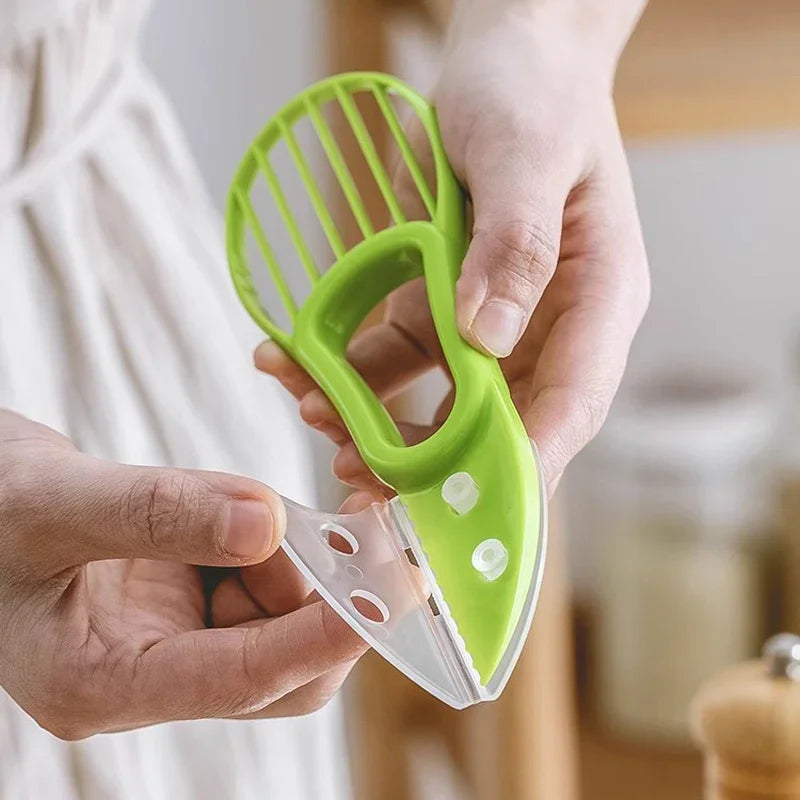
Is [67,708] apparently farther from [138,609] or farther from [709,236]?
[709,236]

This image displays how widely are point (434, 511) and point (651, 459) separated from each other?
2.52 ft

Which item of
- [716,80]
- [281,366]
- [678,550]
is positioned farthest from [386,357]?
[678,550]

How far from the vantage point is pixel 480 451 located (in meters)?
0.38

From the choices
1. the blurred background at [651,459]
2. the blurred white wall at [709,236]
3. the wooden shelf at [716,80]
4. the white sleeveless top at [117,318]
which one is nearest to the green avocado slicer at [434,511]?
the white sleeveless top at [117,318]

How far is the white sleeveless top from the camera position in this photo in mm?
548

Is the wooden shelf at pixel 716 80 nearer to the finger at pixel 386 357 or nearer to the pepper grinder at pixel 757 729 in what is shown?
the finger at pixel 386 357

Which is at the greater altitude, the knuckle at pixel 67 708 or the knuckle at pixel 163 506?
the knuckle at pixel 163 506

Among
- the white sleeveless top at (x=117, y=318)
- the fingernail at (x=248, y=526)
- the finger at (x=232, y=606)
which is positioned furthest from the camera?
the white sleeveless top at (x=117, y=318)

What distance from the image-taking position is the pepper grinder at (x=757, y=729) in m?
0.40

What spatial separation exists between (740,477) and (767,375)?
127mm

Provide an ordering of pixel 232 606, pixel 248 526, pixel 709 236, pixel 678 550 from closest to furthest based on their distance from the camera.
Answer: pixel 248 526 < pixel 232 606 < pixel 678 550 < pixel 709 236

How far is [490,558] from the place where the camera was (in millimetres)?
365

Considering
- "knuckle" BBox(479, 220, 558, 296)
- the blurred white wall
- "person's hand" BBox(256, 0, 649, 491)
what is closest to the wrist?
"person's hand" BBox(256, 0, 649, 491)

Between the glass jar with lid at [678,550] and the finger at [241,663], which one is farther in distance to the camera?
the glass jar with lid at [678,550]
